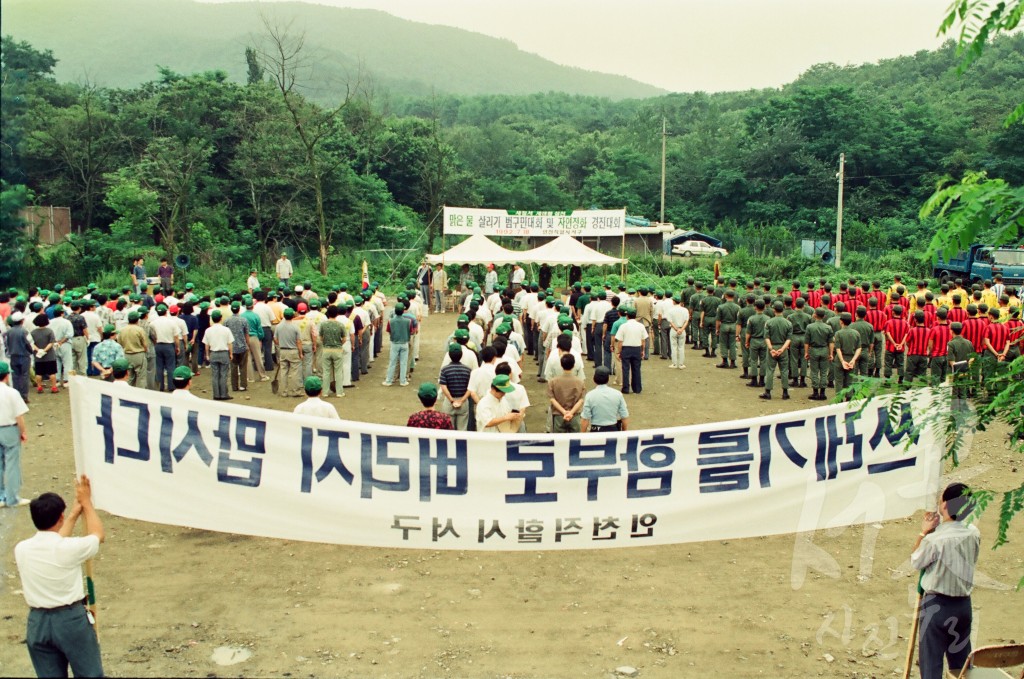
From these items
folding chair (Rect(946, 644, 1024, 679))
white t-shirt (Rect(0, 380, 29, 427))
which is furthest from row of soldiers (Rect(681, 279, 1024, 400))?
white t-shirt (Rect(0, 380, 29, 427))

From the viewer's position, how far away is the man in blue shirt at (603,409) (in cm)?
917

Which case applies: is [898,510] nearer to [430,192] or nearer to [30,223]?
[30,223]

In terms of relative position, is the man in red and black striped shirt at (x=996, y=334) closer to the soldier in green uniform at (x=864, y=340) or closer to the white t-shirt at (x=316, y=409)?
the soldier in green uniform at (x=864, y=340)

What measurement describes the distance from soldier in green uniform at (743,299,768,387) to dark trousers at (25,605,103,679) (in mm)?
12240

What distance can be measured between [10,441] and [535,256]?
17.0 metres

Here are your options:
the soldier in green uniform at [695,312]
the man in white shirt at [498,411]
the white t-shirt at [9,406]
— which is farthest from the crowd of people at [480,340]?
the man in white shirt at [498,411]

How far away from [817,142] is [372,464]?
5075cm

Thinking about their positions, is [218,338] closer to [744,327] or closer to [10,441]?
[10,441]

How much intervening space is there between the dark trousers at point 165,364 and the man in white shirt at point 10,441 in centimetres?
494

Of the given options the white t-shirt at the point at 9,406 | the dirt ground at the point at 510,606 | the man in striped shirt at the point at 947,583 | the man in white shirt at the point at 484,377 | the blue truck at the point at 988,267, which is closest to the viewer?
the man in striped shirt at the point at 947,583

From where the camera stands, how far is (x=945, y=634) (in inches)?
221

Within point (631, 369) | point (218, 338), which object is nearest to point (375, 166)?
point (631, 369)

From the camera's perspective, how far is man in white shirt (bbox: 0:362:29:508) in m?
8.98

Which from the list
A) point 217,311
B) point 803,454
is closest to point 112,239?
point 217,311
